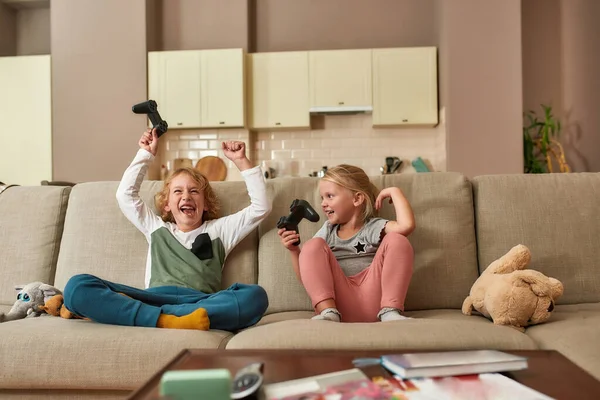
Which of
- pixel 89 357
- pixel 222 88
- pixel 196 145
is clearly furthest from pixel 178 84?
pixel 89 357

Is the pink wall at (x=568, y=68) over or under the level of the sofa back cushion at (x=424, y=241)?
over

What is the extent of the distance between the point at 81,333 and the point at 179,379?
3.00 feet

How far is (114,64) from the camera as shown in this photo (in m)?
5.16

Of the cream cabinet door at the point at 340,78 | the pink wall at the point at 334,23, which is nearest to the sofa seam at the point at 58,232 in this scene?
the cream cabinet door at the point at 340,78

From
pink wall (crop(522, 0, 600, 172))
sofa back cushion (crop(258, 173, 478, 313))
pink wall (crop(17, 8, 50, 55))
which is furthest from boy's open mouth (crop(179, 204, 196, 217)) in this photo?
pink wall (crop(17, 8, 50, 55))

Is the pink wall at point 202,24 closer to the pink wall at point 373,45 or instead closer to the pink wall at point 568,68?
the pink wall at point 373,45

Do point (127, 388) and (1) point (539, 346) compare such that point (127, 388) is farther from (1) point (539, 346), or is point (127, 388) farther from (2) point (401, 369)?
(1) point (539, 346)

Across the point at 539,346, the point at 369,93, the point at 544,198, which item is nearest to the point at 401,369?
the point at 539,346

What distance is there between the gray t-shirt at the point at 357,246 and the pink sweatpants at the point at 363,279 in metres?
0.07

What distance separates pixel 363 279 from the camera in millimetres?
2047

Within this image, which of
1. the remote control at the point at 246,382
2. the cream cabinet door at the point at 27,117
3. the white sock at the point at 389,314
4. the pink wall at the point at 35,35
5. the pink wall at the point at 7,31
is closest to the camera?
the remote control at the point at 246,382

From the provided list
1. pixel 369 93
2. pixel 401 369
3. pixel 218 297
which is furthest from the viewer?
pixel 369 93

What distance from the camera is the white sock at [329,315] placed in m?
1.84

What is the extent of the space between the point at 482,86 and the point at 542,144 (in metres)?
0.70
